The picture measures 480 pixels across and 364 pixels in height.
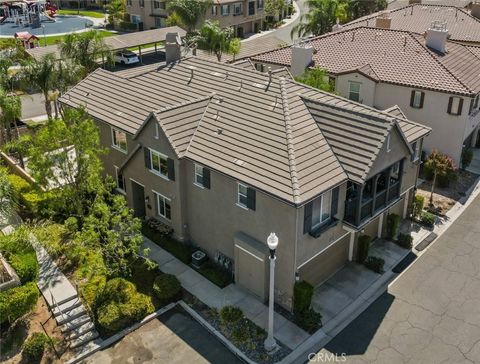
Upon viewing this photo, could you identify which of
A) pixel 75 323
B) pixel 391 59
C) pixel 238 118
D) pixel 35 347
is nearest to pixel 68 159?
pixel 75 323

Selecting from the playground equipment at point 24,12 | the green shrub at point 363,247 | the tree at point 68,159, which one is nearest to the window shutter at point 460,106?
the green shrub at point 363,247

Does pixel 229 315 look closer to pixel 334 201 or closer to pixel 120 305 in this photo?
pixel 120 305

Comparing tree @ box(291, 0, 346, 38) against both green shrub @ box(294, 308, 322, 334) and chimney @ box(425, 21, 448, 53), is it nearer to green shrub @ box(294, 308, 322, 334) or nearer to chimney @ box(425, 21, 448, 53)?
chimney @ box(425, 21, 448, 53)

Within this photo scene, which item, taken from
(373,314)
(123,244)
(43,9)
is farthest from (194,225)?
(43,9)

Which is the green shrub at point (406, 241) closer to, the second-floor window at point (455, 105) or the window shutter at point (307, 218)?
the window shutter at point (307, 218)

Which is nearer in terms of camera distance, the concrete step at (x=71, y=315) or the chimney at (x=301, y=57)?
the concrete step at (x=71, y=315)
